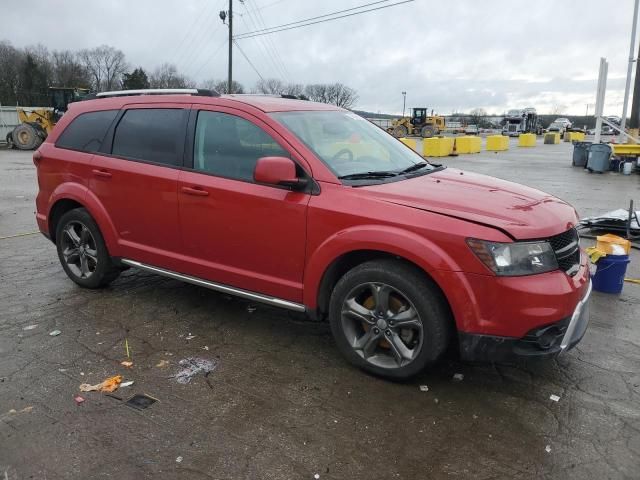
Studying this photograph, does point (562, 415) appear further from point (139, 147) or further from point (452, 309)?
point (139, 147)

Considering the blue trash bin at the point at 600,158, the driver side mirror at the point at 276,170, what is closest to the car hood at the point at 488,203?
the driver side mirror at the point at 276,170

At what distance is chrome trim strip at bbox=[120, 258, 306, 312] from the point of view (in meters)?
3.74

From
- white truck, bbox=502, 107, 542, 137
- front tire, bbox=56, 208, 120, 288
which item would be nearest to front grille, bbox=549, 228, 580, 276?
front tire, bbox=56, 208, 120, 288

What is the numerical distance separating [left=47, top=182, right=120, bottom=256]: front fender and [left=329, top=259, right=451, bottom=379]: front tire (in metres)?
2.35

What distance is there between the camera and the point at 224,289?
13.3 ft

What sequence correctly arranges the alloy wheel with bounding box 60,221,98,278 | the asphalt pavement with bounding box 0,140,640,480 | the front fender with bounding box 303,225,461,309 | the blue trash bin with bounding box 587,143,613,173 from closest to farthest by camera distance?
the asphalt pavement with bounding box 0,140,640,480 → the front fender with bounding box 303,225,461,309 → the alloy wheel with bounding box 60,221,98,278 → the blue trash bin with bounding box 587,143,613,173

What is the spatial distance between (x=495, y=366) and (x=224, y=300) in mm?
2499

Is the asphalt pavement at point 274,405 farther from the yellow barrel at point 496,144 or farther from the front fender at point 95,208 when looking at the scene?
the yellow barrel at point 496,144

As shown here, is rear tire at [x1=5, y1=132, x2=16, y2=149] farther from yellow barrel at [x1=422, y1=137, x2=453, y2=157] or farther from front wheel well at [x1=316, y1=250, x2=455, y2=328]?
front wheel well at [x1=316, y1=250, x2=455, y2=328]

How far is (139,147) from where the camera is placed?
4.50 metres

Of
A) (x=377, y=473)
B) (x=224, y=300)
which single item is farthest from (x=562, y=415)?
(x=224, y=300)

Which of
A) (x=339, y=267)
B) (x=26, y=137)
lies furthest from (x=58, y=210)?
(x=26, y=137)

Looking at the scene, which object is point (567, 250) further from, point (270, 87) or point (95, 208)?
point (270, 87)

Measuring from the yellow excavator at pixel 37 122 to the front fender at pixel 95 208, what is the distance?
22.0 meters
